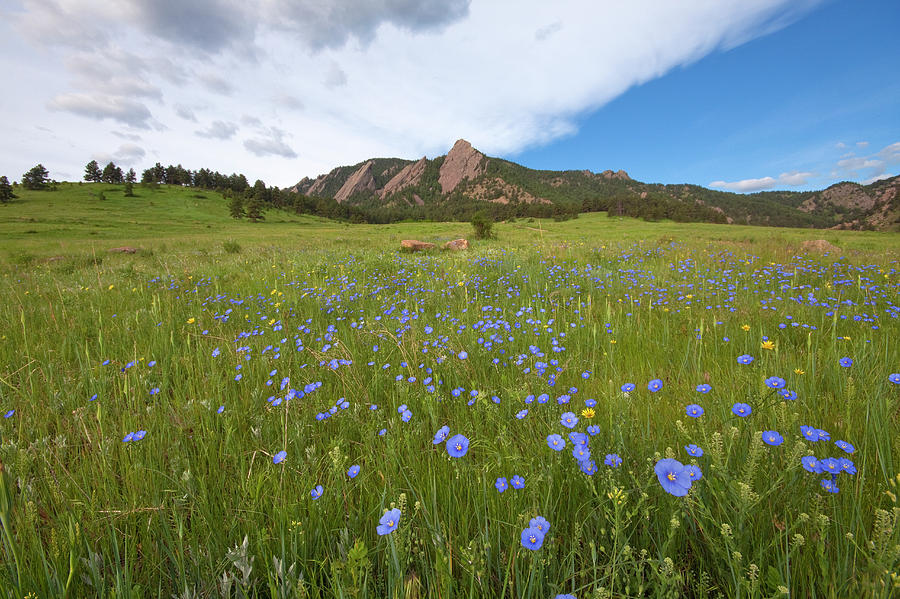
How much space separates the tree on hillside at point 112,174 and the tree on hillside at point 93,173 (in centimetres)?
125

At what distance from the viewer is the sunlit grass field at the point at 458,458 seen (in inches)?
46.0

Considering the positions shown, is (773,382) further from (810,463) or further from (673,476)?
(673,476)

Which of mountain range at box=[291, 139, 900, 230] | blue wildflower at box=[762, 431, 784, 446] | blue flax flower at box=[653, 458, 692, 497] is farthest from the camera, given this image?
mountain range at box=[291, 139, 900, 230]

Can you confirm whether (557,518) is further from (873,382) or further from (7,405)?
(7,405)

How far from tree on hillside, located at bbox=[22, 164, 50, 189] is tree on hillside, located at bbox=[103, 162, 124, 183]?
806 inches

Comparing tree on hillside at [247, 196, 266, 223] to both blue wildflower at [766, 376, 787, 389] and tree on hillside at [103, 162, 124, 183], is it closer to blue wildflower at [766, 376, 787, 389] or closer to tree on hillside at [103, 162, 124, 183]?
tree on hillside at [103, 162, 124, 183]

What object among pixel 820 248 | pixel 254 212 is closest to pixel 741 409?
pixel 820 248

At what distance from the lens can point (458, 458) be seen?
1.76 m

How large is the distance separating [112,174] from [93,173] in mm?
4227

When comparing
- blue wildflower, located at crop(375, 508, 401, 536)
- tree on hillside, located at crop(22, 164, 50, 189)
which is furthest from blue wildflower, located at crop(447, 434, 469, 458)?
tree on hillside, located at crop(22, 164, 50, 189)

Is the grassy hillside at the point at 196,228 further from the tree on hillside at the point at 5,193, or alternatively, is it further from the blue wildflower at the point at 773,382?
the blue wildflower at the point at 773,382

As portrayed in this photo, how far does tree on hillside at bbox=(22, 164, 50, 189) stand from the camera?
80.8 metres

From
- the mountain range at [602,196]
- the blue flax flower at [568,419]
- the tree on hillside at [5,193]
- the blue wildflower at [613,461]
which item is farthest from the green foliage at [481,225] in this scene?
the tree on hillside at [5,193]

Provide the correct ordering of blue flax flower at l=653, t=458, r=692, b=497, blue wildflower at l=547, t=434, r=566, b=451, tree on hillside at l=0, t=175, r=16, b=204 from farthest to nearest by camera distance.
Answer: tree on hillside at l=0, t=175, r=16, b=204 < blue wildflower at l=547, t=434, r=566, b=451 < blue flax flower at l=653, t=458, r=692, b=497
